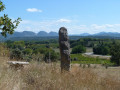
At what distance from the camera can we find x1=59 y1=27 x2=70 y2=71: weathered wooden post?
8073mm

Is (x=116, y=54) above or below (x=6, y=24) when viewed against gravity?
below

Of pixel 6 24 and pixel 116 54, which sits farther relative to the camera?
pixel 116 54

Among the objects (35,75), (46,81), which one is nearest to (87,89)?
(46,81)

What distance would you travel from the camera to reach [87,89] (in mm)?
4984

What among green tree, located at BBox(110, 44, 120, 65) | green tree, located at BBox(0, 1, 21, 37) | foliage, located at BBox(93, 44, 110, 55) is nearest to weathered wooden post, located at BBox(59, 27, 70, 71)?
green tree, located at BBox(0, 1, 21, 37)

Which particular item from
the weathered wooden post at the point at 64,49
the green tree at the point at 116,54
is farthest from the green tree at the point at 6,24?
the green tree at the point at 116,54

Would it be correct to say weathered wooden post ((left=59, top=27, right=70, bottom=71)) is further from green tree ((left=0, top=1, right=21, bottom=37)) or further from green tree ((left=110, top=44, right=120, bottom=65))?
green tree ((left=110, top=44, right=120, bottom=65))

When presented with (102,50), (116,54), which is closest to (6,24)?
(116,54)

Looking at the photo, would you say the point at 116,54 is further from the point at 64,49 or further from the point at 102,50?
the point at 64,49

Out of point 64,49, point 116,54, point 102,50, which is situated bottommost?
point 102,50

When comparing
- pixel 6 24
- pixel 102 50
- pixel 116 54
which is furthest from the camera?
pixel 102 50

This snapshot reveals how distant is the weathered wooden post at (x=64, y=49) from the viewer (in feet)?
26.5

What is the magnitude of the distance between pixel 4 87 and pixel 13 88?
0.93 ft

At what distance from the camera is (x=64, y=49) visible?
841 centimetres
